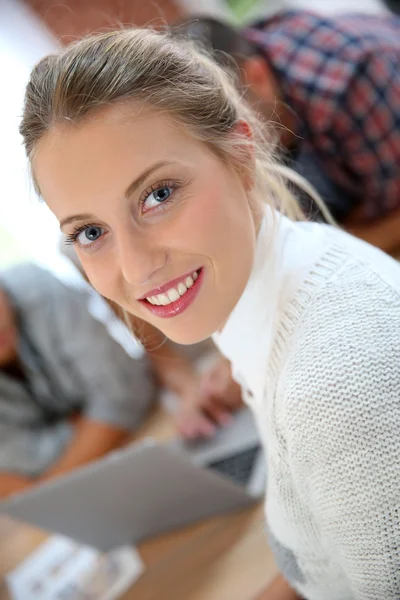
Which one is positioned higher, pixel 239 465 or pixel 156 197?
pixel 156 197

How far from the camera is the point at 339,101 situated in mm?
1306

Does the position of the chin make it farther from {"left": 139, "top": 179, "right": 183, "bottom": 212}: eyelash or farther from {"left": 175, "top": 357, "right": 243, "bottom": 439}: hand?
{"left": 175, "top": 357, "right": 243, "bottom": 439}: hand

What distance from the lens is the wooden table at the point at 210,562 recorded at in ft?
2.75

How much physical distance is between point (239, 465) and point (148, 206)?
61cm

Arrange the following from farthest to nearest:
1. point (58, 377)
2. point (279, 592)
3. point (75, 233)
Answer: point (58, 377)
point (279, 592)
point (75, 233)

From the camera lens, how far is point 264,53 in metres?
1.43

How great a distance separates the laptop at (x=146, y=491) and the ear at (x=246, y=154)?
375 millimetres

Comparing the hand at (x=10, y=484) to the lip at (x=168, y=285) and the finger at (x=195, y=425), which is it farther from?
the lip at (x=168, y=285)

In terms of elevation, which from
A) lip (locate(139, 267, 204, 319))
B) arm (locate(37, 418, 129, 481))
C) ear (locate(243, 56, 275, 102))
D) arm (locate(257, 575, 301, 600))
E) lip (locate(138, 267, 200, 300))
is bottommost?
arm (locate(37, 418, 129, 481))

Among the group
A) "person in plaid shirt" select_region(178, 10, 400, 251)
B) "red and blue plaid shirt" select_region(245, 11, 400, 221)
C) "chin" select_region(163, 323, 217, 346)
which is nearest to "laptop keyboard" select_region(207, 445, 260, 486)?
"chin" select_region(163, 323, 217, 346)

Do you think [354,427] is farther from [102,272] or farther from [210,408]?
[210,408]

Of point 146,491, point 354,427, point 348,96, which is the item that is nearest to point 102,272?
point 354,427

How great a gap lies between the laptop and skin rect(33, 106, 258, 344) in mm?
301

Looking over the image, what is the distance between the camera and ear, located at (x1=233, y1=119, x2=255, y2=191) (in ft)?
1.90
